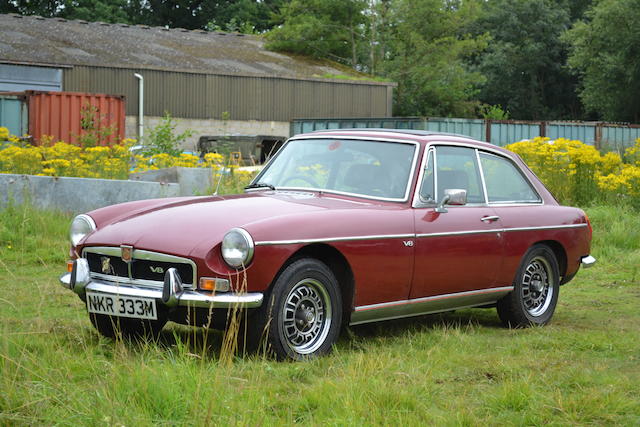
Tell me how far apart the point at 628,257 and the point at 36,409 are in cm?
919

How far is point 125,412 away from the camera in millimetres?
3828

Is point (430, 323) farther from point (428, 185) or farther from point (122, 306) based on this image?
point (122, 306)

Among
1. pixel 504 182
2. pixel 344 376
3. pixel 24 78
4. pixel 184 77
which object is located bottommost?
pixel 344 376

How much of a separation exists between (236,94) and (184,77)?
2539mm

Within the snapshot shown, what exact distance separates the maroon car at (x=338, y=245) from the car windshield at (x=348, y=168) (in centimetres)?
1

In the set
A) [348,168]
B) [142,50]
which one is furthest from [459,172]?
[142,50]

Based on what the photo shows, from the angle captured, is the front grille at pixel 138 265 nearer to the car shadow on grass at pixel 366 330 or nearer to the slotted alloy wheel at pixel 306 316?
the car shadow on grass at pixel 366 330

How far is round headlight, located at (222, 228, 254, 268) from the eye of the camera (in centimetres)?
525

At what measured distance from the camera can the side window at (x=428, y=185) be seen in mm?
6637

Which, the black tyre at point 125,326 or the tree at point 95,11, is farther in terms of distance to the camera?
the tree at point 95,11

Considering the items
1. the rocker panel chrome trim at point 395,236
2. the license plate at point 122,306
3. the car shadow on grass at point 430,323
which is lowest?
the car shadow on grass at point 430,323

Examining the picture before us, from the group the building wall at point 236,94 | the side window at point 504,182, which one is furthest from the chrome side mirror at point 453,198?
the building wall at point 236,94

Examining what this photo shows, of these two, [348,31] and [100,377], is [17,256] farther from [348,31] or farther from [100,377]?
[348,31]

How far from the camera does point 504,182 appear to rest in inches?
300
